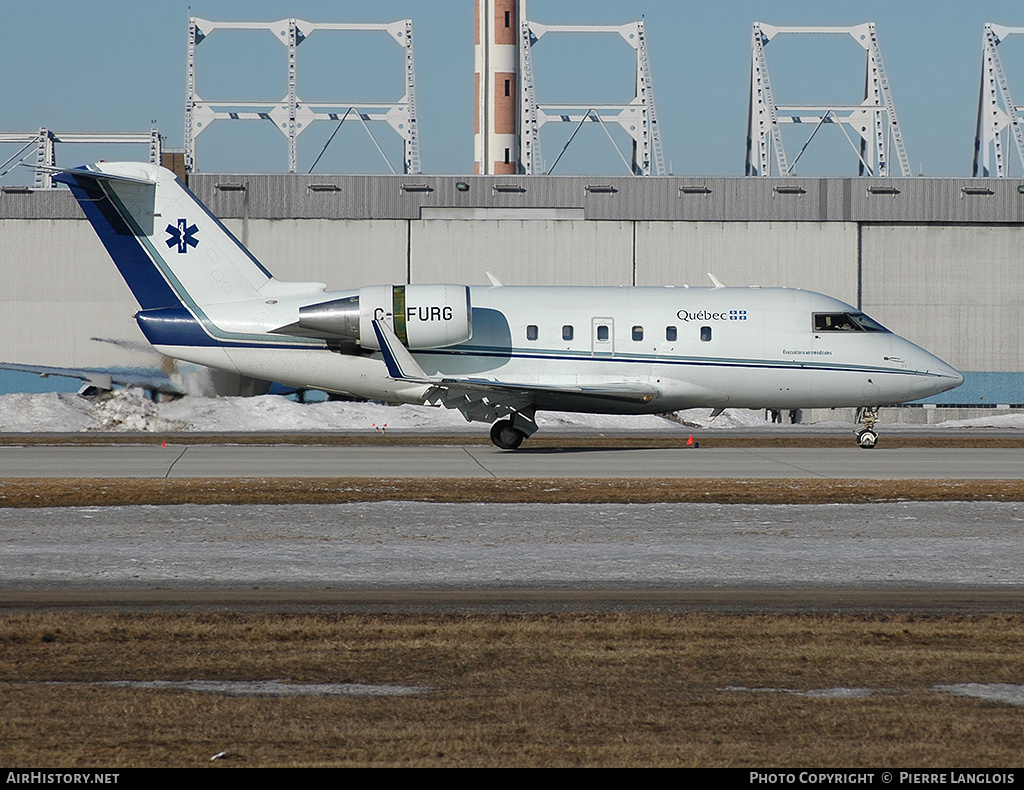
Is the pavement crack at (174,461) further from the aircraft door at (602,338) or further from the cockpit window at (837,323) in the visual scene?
the cockpit window at (837,323)

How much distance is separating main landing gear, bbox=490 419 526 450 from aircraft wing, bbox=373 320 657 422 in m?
0.24

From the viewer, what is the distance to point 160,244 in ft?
88.1

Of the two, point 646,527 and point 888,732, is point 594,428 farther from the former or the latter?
point 888,732

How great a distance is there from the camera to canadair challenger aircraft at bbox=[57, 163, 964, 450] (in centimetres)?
2611

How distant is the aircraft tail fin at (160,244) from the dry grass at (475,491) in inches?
325

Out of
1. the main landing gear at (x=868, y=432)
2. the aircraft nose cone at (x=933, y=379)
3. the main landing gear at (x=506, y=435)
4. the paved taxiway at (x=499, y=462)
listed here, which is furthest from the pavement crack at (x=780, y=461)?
the main landing gear at (x=506, y=435)

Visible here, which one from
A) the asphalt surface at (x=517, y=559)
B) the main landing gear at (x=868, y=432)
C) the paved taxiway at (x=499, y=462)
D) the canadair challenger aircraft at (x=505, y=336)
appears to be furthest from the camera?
the main landing gear at (x=868, y=432)

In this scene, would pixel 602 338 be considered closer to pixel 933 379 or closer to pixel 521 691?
pixel 933 379

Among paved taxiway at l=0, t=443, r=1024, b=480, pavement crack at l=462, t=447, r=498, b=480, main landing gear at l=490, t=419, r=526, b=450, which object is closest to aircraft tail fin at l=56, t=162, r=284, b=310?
paved taxiway at l=0, t=443, r=1024, b=480

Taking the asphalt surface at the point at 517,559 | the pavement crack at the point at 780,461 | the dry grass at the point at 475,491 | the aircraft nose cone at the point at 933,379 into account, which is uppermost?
the aircraft nose cone at the point at 933,379

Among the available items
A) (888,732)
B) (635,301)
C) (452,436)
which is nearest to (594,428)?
(452,436)

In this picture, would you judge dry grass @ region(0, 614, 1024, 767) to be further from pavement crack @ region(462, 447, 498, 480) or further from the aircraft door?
the aircraft door

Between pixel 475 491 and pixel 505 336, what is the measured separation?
847 centimetres

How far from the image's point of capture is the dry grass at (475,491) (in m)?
17.4
